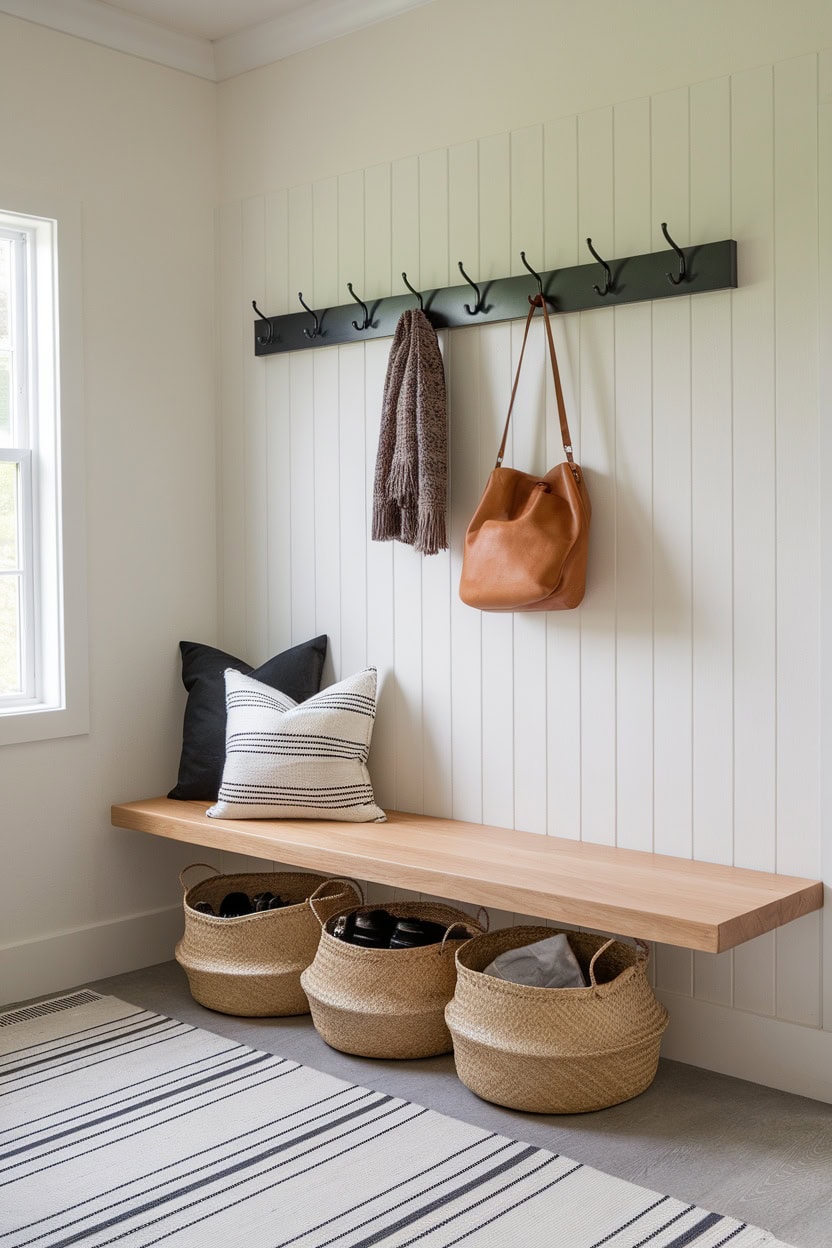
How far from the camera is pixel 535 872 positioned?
2.61 metres

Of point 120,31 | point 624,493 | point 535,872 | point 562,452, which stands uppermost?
point 120,31

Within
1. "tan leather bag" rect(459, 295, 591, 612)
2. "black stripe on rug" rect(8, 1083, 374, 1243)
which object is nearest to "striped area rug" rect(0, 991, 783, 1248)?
"black stripe on rug" rect(8, 1083, 374, 1243)

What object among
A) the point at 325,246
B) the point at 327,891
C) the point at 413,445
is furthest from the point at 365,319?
the point at 327,891

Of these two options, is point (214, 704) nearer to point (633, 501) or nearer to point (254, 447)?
point (254, 447)

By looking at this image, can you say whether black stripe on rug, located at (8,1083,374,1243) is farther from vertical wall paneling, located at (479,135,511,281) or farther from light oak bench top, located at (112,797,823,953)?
vertical wall paneling, located at (479,135,511,281)

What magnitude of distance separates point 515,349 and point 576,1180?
1850mm

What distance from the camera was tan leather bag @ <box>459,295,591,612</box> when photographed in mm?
2744

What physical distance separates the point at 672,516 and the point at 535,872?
84 cm

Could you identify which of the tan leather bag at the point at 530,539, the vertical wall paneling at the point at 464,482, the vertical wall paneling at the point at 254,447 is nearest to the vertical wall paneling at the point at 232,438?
the vertical wall paneling at the point at 254,447

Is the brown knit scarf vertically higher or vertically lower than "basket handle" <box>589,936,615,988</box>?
higher

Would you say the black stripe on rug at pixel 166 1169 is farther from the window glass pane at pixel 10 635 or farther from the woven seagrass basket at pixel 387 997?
the window glass pane at pixel 10 635

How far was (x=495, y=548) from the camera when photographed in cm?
280

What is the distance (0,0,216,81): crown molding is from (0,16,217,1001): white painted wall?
0.10 ft

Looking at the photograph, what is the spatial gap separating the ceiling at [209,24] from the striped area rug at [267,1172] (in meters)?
2.66
